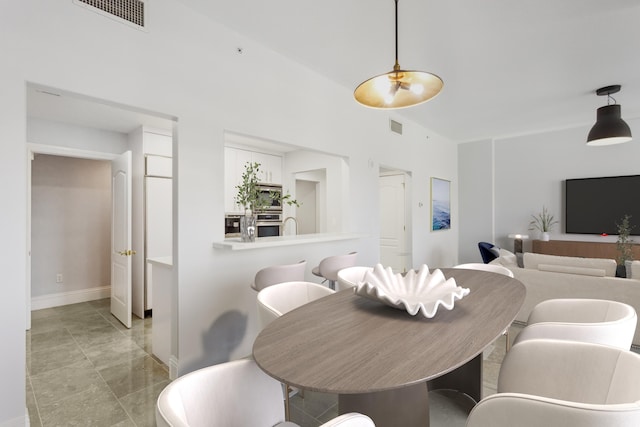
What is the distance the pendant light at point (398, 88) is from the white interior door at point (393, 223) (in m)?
3.46

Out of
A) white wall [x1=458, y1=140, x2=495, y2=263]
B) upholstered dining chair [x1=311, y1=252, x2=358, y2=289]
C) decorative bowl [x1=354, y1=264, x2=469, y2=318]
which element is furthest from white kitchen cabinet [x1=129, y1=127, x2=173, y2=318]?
white wall [x1=458, y1=140, x2=495, y2=263]

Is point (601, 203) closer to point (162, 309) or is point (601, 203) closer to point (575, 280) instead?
point (575, 280)

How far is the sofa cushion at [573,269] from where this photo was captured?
2879 mm

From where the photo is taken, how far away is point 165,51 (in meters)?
2.22

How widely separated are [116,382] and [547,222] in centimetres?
689

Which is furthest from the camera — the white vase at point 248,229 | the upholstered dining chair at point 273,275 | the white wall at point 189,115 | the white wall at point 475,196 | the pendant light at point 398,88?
the white wall at point 475,196

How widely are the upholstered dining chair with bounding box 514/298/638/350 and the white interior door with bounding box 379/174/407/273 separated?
364cm

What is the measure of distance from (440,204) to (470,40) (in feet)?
12.2

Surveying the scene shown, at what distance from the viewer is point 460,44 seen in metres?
2.84

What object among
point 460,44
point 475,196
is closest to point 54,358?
point 460,44

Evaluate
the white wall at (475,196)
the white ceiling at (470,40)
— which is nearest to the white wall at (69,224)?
the white ceiling at (470,40)

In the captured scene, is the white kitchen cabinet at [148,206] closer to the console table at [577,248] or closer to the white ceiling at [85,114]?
the white ceiling at [85,114]

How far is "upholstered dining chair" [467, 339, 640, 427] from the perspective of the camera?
71 cm

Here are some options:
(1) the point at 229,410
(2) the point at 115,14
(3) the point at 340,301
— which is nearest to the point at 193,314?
(3) the point at 340,301
